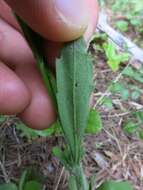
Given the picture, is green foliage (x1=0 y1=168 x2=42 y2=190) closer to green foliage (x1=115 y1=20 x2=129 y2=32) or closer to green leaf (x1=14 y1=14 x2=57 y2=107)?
green leaf (x1=14 y1=14 x2=57 y2=107)

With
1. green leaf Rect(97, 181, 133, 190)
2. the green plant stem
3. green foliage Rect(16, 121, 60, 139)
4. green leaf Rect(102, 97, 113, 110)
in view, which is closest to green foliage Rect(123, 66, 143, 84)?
green leaf Rect(102, 97, 113, 110)

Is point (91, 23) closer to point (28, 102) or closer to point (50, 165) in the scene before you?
point (28, 102)

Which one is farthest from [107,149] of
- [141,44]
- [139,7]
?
[139,7]

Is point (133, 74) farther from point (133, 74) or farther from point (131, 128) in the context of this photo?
point (131, 128)

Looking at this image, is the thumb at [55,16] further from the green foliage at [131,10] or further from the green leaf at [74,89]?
the green foliage at [131,10]

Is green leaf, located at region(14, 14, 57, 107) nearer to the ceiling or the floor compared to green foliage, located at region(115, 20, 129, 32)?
→ nearer to the floor
